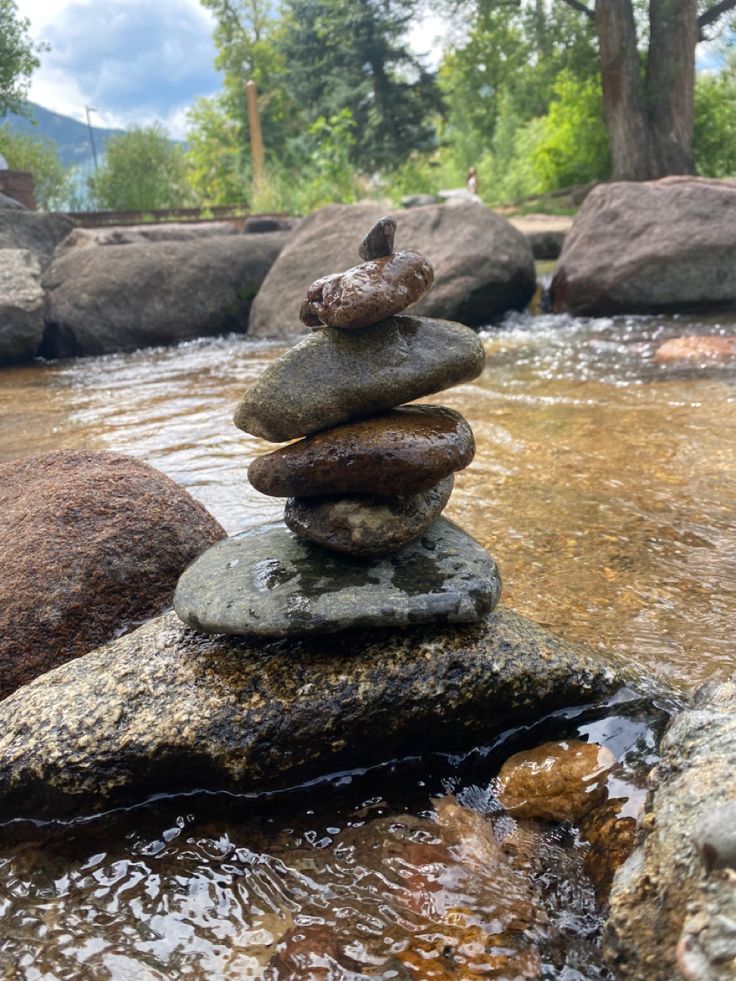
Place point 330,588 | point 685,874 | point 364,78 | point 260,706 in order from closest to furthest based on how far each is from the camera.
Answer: point 685,874 < point 260,706 < point 330,588 < point 364,78

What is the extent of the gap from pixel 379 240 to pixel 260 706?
5.78 feet

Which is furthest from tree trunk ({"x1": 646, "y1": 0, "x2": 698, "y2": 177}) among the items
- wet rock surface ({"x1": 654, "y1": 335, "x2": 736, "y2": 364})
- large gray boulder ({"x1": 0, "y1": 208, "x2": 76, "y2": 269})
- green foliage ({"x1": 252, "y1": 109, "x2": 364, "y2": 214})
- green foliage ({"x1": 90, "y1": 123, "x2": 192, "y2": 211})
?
green foliage ({"x1": 90, "y1": 123, "x2": 192, "y2": 211})

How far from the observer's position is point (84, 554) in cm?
361

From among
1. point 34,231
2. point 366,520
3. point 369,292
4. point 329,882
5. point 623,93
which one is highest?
point 623,93

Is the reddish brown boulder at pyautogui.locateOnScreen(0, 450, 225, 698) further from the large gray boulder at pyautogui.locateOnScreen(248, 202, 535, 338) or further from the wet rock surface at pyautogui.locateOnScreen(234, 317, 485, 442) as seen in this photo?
the large gray boulder at pyautogui.locateOnScreen(248, 202, 535, 338)

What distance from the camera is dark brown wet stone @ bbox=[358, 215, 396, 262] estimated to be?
3157 mm

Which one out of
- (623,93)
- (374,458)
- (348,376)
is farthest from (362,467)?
(623,93)

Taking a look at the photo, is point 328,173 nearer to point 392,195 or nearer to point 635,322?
point 392,195

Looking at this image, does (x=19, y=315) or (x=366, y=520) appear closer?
(x=366, y=520)

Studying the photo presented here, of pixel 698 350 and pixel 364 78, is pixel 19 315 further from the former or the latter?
pixel 364 78

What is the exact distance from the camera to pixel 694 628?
3.60 metres

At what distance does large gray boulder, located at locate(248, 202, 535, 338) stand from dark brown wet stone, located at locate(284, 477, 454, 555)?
8.73 metres

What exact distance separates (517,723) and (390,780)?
0.51m

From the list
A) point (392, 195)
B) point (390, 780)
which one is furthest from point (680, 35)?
point (390, 780)
